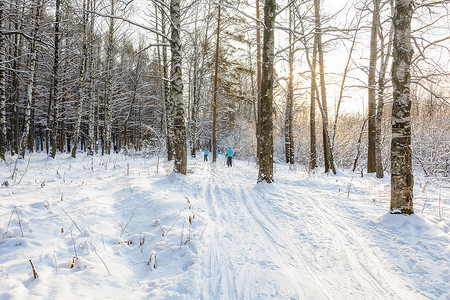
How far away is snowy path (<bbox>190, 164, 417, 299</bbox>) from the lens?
7.22ft

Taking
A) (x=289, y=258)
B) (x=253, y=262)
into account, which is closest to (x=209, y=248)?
(x=253, y=262)

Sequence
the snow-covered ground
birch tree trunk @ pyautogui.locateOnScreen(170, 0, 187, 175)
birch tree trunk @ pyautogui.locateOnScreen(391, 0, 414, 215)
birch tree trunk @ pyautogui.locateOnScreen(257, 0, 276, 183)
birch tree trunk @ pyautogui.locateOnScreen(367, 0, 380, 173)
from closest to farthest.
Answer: the snow-covered ground → birch tree trunk @ pyautogui.locateOnScreen(391, 0, 414, 215) → birch tree trunk @ pyautogui.locateOnScreen(257, 0, 276, 183) → birch tree trunk @ pyautogui.locateOnScreen(170, 0, 187, 175) → birch tree trunk @ pyautogui.locateOnScreen(367, 0, 380, 173)

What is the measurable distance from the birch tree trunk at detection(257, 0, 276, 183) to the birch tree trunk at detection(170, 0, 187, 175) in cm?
278

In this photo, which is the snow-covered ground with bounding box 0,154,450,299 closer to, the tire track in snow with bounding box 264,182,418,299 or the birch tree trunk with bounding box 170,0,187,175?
the tire track in snow with bounding box 264,182,418,299

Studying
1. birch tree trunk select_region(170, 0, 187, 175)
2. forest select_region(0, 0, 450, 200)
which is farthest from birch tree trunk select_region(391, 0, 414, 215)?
birch tree trunk select_region(170, 0, 187, 175)

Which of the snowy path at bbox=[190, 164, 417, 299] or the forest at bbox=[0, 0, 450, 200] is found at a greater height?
the forest at bbox=[0, 0, 450, 200]

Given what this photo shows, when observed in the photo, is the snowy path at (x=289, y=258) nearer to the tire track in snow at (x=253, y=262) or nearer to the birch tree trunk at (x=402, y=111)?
the tire track in snow at (x=253, y=262)

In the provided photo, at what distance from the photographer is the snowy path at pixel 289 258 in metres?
2.20

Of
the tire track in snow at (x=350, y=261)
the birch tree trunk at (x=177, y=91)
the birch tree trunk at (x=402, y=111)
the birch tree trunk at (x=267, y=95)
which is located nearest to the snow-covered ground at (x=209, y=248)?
the tire track in snow at (x=350, y=261)

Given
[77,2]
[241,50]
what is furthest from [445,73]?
[77,2]

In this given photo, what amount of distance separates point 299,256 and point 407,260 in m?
1.41

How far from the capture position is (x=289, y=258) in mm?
2793

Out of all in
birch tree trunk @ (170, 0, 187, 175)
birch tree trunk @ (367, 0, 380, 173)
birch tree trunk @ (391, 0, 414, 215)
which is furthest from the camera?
birch tree trunk @ (367, 0, 380, 173)

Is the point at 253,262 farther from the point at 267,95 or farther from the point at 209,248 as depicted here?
the point at 267,95
